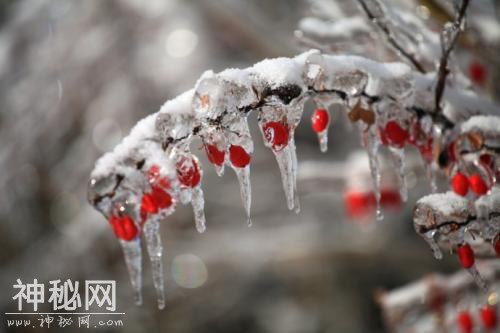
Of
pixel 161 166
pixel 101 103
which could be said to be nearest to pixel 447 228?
pixel 161 166

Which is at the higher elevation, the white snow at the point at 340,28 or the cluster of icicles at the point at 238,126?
the white snow at the point at 340,28

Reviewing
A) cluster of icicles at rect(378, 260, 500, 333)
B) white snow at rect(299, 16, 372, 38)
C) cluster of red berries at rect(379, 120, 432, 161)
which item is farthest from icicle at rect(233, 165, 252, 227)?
cluster of icicles at rect(378, 260, 500, 333)

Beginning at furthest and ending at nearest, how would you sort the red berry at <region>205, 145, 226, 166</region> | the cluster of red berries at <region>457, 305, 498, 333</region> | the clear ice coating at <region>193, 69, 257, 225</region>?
the cluster of red berries at <region>457, 305, 498, 333</region>, the red berry at <region>205, 145, 226, 166</region>, the clear ice coating at <region>193, 69, 257, 225</region>

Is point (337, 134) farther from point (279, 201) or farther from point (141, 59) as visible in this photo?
point (141, 59)

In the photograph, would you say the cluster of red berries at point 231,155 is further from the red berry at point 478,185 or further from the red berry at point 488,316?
the red berry at point 488,316

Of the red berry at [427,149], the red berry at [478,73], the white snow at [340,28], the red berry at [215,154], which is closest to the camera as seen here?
the red berry at [215,154]

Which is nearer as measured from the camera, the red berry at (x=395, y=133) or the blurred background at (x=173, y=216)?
the red berry at (x=395, y=133)

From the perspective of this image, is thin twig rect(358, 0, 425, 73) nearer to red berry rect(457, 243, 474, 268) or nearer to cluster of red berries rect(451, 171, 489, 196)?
cluster of red berries rect(451, 171, 489, 196)

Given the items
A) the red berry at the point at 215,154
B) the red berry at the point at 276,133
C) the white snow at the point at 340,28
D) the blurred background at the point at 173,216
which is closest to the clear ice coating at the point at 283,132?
the red berry at the point at 276,133
